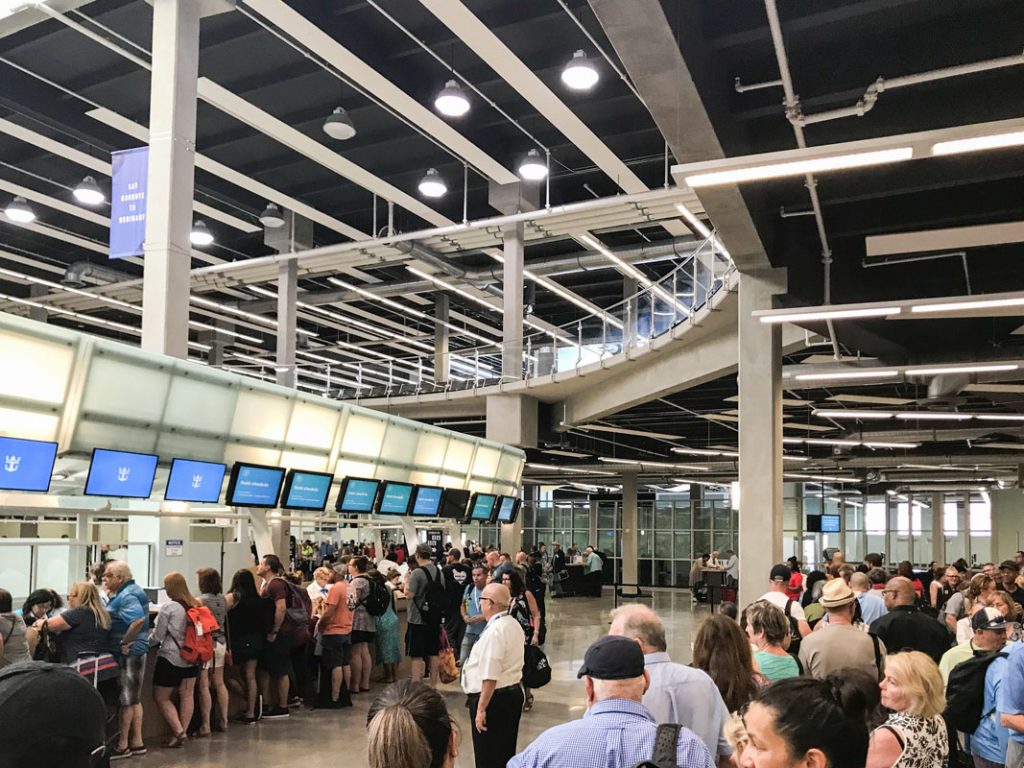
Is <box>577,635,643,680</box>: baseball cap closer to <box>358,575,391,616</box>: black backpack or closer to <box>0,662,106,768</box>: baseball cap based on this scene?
<box>0,662,106,768</box>: baseball cap

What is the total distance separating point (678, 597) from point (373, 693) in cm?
2183

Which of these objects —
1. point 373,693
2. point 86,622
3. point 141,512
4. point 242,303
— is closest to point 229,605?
point 141,512

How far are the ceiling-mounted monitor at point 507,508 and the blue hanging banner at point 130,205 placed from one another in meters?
9.63

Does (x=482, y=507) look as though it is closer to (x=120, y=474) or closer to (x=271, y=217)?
(x=271, y=217)

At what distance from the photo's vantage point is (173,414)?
37.1 ft

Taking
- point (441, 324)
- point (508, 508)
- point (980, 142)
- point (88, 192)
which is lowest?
point (508, 508)

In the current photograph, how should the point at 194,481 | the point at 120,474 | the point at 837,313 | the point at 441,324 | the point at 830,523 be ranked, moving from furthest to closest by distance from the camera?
the point at 830,523 < the point at 441,324 < the point at 194,481 < the point at 120,474 < the point at 837,313

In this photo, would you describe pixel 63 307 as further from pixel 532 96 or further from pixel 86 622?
pixel 86 622

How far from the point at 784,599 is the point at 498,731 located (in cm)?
308

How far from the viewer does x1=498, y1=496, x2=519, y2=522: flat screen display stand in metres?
20.5

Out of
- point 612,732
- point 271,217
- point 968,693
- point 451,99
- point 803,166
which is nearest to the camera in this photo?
point 612,732

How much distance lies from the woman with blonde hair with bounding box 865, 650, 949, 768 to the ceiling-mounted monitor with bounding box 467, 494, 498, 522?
14697 mm

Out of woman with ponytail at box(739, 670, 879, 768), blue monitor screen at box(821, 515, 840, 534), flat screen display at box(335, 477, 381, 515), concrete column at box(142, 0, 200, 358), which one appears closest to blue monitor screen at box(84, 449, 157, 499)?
concrete column at box(142, 0, 200, 358)

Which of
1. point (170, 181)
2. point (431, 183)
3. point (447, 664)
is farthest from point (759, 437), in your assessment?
point (431, 183)
